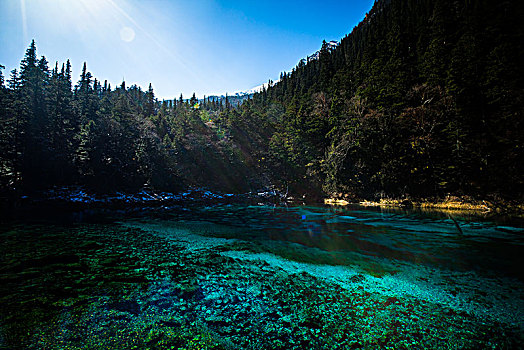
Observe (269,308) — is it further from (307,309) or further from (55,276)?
(55,276)

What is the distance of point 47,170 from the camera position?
120 ft

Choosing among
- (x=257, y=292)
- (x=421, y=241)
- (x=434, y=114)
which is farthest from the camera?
(x=434, y=114)

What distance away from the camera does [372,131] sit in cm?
3803

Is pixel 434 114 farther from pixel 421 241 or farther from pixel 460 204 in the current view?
pixel 421 241

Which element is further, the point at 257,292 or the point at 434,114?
the point at 434,114

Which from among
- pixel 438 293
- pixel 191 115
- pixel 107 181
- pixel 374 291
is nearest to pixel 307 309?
pixel 374 291

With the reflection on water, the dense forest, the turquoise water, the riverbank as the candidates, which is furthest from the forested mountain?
the turquoise water

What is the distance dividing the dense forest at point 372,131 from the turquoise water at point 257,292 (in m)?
21.0

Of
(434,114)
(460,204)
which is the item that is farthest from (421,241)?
(434,114)

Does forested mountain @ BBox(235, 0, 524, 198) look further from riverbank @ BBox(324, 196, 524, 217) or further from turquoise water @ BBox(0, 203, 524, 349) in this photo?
turquoise water @ BBox(0, 203, 524, 349)

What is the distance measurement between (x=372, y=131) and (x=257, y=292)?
39.0 metres

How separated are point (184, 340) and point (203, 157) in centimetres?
6262

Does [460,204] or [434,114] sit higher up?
[434,114]

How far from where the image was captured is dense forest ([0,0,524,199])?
89.6 ft
